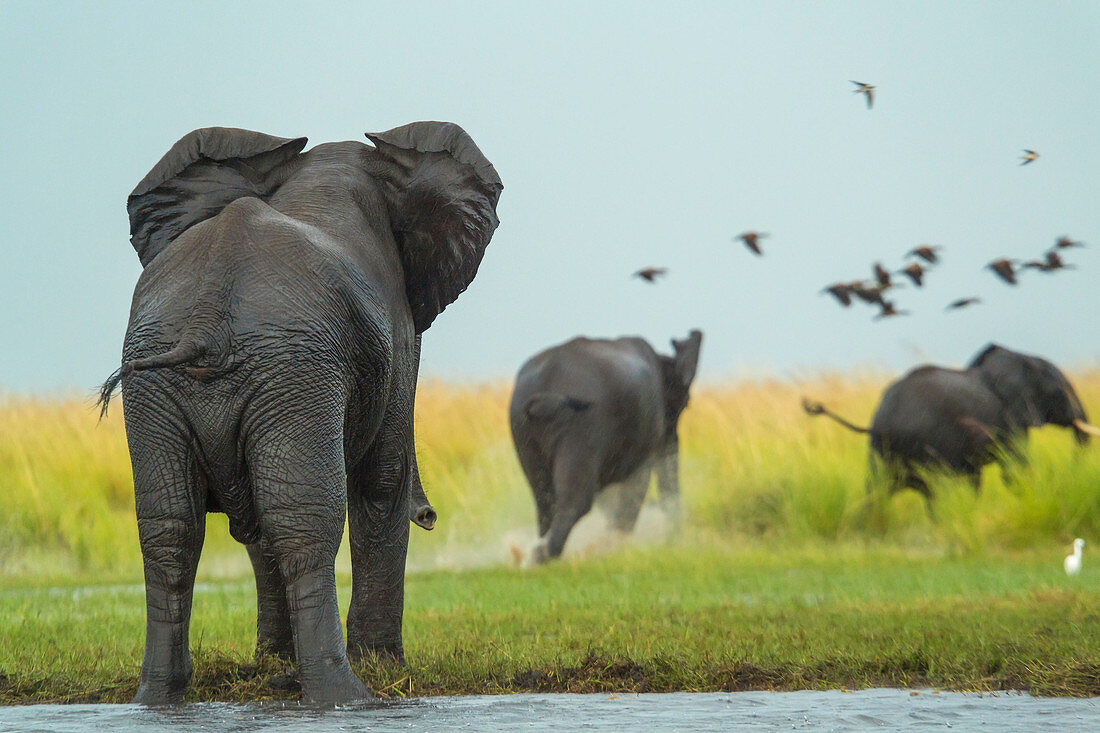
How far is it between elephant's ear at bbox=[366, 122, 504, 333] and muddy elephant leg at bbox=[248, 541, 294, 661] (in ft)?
4.49

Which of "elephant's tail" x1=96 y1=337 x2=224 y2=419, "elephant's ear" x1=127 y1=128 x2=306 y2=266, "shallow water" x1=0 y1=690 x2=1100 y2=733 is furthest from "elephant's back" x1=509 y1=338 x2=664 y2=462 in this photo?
"elephant's tail" x1=96 y1=337 x2=224 y2=419

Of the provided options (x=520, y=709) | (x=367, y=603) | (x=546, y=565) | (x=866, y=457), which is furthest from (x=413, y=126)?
(x=866, y=457)

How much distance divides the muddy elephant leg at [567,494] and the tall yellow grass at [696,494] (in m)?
1.30

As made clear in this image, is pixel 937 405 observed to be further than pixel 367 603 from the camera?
Yes

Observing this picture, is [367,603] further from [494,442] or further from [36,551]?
[494,442]

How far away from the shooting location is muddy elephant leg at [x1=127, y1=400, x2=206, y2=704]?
17.2 feet

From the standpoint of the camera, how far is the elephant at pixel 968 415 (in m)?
17.1

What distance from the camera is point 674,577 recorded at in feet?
42.4

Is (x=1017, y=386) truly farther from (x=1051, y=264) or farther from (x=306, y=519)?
(x=306, y=519)

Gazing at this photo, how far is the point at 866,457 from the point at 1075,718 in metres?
14.5

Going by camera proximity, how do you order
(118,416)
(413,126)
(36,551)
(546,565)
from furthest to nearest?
1. (118,416)
2. (36,551)
3. (546,565)
4. (413,126)

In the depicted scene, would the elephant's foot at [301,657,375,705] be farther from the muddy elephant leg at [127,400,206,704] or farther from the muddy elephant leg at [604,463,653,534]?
the muddy elephant leg at [604,463,653,534]

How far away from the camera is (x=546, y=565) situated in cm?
1408

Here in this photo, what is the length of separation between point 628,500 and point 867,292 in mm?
3301
